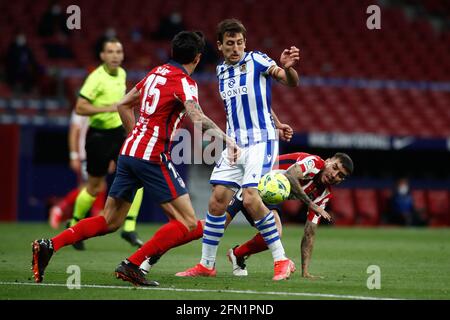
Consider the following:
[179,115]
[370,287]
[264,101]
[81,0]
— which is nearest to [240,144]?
[264,101]

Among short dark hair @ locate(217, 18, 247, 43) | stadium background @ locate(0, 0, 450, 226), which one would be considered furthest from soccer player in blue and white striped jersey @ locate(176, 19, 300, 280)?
stadium background @ locate(0, 0, 450, 226)

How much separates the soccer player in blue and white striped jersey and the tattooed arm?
219mm

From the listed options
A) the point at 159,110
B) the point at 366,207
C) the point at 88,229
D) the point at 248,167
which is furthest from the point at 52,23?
the point at 159,110

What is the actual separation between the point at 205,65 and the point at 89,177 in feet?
36.5

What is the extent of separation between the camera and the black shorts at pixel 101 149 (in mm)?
11680

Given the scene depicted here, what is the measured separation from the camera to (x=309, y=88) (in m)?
24.3

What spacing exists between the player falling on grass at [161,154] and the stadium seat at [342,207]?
13.7 meters

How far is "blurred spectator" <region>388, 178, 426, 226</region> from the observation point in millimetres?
21234

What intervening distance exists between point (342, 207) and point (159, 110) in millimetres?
14231

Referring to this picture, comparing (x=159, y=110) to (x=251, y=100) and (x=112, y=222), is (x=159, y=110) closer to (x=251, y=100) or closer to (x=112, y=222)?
(x=112, y=222)

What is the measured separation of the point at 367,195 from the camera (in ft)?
71.1

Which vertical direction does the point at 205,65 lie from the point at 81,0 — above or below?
below

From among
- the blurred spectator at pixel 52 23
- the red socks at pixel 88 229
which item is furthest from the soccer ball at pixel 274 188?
the blurred spectator at pixel 52 23

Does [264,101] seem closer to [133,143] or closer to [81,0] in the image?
[133,143]
